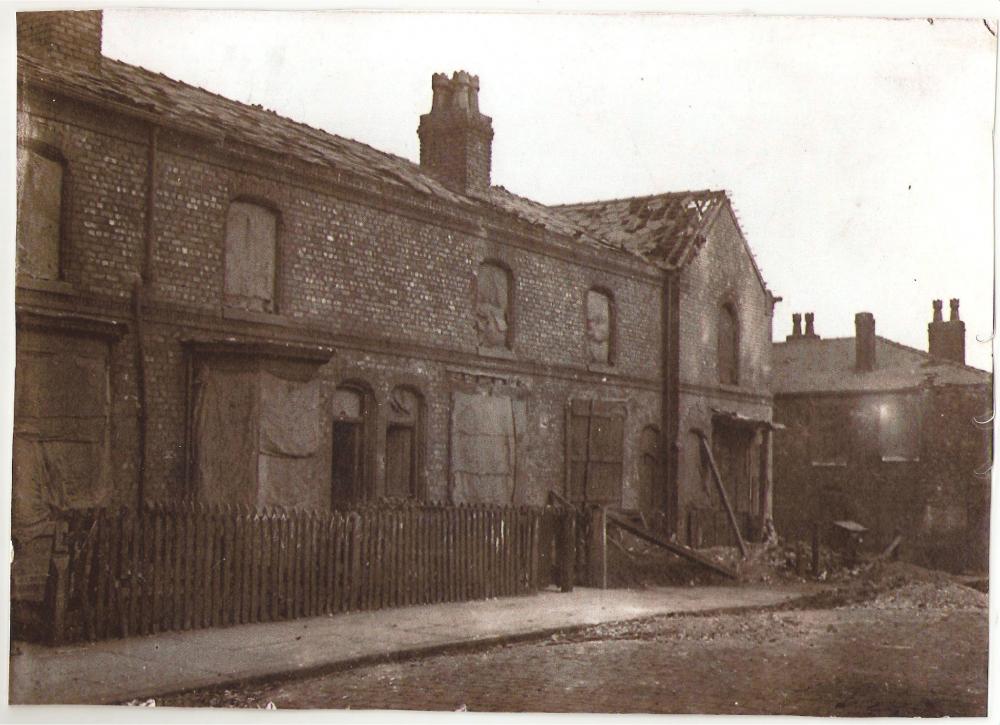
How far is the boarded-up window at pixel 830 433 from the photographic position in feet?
50.4

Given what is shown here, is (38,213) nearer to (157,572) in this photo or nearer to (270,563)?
(157,572)

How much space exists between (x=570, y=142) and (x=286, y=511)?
4.56m

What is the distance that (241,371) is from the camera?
10.7 meters

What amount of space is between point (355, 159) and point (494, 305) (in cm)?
279

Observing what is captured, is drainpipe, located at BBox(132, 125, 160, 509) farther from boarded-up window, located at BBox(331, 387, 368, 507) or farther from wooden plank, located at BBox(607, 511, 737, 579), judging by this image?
wooden plank, located at BBox(607, 511, 737, 579)

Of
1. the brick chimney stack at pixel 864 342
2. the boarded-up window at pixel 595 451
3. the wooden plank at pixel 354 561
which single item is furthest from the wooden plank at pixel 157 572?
the brick chimney stack at pixel 864 342

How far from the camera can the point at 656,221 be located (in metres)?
14.7

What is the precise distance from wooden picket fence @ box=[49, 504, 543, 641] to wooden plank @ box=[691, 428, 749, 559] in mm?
4355

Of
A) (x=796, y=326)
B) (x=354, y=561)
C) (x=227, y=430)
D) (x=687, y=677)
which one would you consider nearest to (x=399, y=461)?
(x=354, y=561)

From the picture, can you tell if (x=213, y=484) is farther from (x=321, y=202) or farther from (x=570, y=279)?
(x=570, y=279)

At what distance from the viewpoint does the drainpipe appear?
32.0 ft

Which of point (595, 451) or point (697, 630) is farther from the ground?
point (595, 451)

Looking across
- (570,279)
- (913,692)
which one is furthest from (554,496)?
(913,692)

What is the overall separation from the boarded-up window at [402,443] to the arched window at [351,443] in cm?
31
